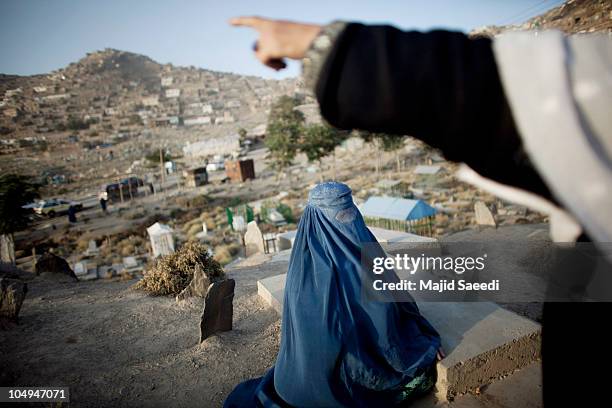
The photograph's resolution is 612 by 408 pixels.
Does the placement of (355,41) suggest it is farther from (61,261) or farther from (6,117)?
(6,117)

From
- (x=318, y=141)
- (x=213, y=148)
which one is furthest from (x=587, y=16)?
(x=213, y=148)

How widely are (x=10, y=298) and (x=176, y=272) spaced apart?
2.77 meters

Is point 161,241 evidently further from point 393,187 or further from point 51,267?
point 393,187

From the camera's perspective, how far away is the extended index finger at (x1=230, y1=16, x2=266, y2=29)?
85 centimetres

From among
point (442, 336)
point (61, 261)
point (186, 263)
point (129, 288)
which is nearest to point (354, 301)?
point (442, 336)

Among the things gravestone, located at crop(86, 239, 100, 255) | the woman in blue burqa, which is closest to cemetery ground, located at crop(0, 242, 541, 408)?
the woman in blue burqa

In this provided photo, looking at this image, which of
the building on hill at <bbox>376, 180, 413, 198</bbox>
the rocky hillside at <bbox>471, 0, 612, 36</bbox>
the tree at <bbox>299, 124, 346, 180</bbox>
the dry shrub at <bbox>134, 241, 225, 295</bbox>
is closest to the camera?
the dry shrub at <bbox>134, 241, 225, 295</bbox>

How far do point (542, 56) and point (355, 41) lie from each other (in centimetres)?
37

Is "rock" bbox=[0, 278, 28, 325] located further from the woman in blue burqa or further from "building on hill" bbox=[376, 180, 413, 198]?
"building on hill" bbox=[376, 180, 413, 198]

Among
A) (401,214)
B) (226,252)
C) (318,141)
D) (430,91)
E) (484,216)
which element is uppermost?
(318,141)

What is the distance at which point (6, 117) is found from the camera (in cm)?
5891

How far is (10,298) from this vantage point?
562 cm

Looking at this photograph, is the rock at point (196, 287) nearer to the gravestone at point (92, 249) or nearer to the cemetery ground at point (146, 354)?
the cemetery ground at point (146, 354)

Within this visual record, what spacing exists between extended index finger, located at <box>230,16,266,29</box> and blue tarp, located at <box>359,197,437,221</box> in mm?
12602
